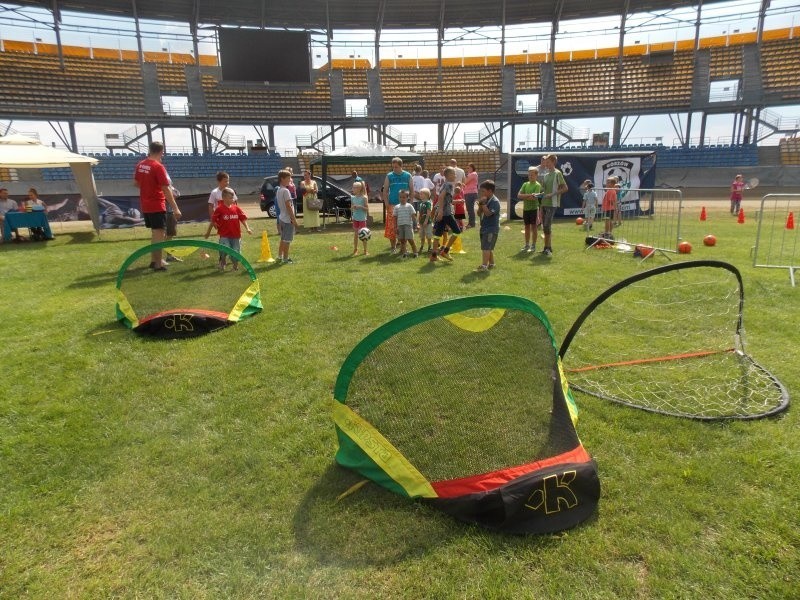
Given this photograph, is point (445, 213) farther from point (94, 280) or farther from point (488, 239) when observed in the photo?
point (94, 280)

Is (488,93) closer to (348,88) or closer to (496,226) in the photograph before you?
(348,88)

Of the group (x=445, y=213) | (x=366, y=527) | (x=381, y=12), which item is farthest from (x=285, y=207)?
(x=381, y=12)

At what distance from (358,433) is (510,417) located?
3.11 ft

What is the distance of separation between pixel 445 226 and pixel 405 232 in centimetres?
97

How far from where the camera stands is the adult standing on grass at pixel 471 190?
14.5 meters

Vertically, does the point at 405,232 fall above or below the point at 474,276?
above

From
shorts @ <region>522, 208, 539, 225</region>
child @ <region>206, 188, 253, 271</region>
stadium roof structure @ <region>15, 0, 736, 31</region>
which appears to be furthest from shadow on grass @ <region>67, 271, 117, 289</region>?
stadium roof structure @ <region>15, 0, 736, 31</region>

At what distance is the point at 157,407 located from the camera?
4055 mm

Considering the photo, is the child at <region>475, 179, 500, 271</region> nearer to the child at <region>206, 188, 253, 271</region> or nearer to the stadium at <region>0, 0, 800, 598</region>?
the stadium at <region>0, 0, 800, 598</region>

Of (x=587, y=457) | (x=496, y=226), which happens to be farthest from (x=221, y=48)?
(x=587, y=457)

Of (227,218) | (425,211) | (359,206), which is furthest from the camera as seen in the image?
(425,211)

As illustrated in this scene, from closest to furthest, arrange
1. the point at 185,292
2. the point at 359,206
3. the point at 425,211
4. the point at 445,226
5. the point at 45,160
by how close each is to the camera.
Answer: the point at 185,292 < the point at 445,226 < the point at 359,206 < the point at 425,211 < the point at 45,160

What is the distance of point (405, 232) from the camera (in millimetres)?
10062

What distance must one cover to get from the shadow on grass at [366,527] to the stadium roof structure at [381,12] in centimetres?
3758
